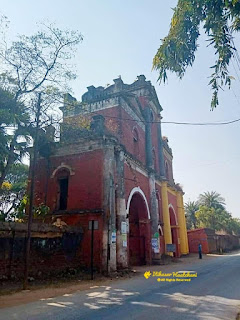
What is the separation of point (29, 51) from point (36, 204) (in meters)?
8.60

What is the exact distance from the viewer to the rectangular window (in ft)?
50.3

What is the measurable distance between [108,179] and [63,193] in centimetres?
352

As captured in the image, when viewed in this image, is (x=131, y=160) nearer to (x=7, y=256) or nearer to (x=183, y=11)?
(x=7, y=256)

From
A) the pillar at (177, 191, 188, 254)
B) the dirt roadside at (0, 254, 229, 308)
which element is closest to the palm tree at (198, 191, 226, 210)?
the pillar at (177, 191, 188, 254)

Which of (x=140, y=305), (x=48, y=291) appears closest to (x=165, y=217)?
(x=48, y=291)

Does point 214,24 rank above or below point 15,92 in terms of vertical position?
below

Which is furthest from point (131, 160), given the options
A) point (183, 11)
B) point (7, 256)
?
point (183, 11)

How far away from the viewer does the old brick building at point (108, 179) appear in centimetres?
1326

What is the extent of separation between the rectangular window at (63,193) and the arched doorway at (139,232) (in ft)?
15.9

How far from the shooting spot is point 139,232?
1873 centimetres

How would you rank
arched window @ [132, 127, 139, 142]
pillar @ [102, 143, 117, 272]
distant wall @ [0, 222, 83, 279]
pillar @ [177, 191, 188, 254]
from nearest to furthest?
distant wall @ [0, 222, 83, 279], pillar @ [102, 143, 117, 272], arched window @ [132, 127, 139, 142], pillar @ [177, 191, 188, 254]

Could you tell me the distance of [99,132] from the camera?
1486 cm

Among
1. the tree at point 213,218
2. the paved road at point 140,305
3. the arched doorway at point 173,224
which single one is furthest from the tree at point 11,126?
the tree at point 213,218

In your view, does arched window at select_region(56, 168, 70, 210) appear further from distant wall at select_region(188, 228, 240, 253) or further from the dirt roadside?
distant wall at select_region(188, 228, 240, 253)
